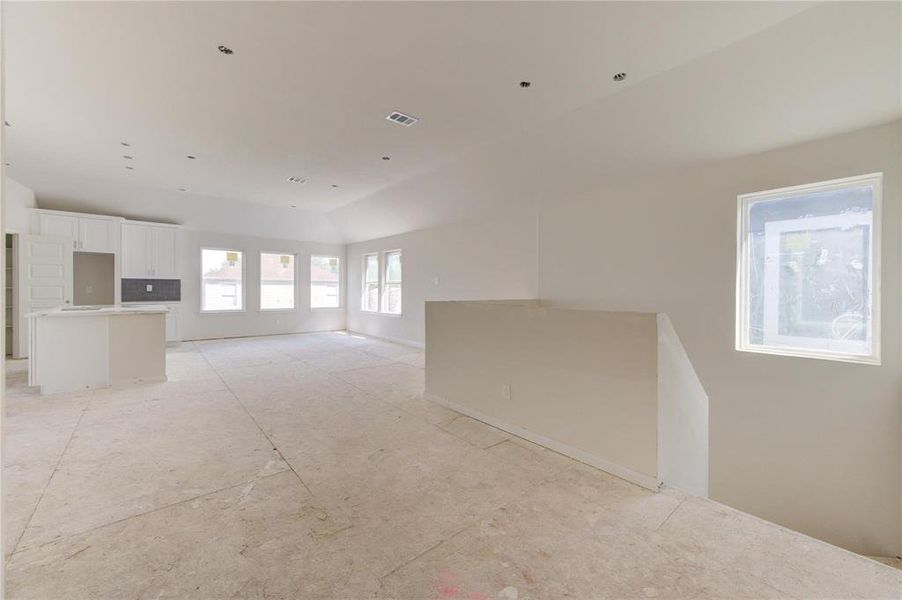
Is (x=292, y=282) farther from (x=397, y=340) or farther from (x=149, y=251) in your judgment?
(x=397, y=340)

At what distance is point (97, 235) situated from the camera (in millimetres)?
7109

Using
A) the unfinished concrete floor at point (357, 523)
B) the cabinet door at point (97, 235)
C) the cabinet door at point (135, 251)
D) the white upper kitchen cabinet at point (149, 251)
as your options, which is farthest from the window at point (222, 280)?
the unfinished concrete floor at point (357, 523)

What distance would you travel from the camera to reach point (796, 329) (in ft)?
12.1

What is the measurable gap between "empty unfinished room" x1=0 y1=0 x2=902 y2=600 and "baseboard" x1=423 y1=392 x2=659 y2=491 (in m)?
0.02

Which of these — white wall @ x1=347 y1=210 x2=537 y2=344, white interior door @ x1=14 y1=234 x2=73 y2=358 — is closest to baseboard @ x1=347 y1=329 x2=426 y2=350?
white wall @ x1=347 y1=210 x2=537 y2=344

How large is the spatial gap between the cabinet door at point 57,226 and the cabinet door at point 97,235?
3.2 inches

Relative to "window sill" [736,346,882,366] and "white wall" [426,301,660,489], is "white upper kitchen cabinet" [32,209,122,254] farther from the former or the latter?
"window sill" [736,346,882,366]

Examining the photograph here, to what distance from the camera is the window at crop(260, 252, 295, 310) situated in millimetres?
9570

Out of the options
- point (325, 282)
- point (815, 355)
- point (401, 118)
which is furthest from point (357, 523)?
point (325, 282)

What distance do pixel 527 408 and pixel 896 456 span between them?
3118 mm

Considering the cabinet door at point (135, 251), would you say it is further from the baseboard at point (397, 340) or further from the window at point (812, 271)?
the window at point (812, 271)

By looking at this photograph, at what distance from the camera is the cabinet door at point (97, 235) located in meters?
6.95

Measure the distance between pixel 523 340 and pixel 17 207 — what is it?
8.70m

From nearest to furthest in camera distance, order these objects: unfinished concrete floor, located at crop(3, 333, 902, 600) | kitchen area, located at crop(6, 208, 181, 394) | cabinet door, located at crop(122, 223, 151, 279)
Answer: unfinished concrete floor, located at crop(3, 333, 902, 600), kitchen area, located at crop(6, 208, 181, 394), cabinet door, located at crop(122, 223, 151, 279)
